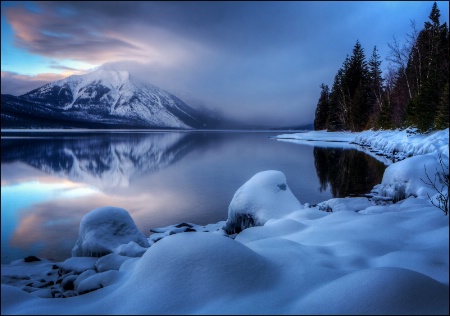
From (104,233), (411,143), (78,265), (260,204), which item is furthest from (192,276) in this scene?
(411,143)

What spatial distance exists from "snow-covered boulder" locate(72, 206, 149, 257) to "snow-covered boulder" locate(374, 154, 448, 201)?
31.1 feet

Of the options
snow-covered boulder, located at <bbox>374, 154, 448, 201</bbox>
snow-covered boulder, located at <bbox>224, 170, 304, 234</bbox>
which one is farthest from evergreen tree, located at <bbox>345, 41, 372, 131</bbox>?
snow-covered boulder, located at <bbox>224, 170, 304, 234</bbox>

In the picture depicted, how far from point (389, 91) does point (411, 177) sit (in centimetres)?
4860

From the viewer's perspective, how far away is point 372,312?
269 centimetres

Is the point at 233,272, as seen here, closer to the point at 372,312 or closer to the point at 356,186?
the point at 372,312

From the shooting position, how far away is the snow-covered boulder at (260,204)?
876 centimetres

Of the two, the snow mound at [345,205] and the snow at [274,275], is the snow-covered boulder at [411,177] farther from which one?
the snow at [274,275]

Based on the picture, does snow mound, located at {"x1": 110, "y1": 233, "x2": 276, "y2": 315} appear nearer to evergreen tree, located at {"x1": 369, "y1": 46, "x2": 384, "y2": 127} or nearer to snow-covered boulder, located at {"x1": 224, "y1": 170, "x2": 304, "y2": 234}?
snow-covered boulder, located at {"x1": 224, "y1": 170, "x2": 304, "y2": 234}

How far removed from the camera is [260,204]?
900cm

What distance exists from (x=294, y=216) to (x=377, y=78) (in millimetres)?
67018

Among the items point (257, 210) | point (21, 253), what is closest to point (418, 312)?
point (257, 210)

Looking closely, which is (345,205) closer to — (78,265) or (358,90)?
(78,265)

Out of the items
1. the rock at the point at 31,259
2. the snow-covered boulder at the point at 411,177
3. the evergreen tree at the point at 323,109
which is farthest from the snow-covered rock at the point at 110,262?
the evergreen tree at the point at 323,109

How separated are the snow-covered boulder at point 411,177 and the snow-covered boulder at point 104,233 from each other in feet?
31.1
